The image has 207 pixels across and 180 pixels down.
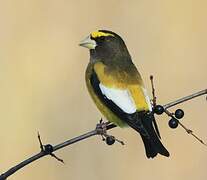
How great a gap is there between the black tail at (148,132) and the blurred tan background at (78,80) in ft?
3.97

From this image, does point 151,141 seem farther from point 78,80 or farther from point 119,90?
point 78,80

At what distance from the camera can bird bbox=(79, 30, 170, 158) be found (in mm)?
2393

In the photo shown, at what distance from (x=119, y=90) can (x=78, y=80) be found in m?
1.24

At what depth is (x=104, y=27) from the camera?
145 inches

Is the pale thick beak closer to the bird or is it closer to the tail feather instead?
the bird

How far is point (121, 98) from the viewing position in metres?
2.45

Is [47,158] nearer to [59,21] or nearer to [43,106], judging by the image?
[43,106]

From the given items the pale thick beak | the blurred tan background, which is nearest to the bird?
the pale thick beak

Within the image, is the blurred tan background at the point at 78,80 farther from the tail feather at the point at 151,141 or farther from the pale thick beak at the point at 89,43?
the tail feather at the point at 151,141

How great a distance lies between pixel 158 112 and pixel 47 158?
1.52 meters

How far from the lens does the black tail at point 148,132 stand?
2.37m

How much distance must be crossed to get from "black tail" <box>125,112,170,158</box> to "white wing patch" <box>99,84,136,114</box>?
0.03m

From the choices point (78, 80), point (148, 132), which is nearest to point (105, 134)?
point (148, 132)

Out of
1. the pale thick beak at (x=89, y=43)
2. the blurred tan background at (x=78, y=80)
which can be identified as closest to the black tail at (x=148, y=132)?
the pale thick beak at (x=89, y=43)
